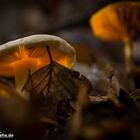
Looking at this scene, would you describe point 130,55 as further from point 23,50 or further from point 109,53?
point 23,50

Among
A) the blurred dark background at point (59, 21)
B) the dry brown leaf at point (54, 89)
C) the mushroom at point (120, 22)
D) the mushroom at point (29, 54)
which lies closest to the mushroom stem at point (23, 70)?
the mushroom at point (29, 54)

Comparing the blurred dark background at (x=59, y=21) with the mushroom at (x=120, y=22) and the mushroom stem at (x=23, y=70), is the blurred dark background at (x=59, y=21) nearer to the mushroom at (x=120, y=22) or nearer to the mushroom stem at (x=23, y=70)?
the mushroom at (x=120, y=22)

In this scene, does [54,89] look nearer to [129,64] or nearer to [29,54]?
[29,54]

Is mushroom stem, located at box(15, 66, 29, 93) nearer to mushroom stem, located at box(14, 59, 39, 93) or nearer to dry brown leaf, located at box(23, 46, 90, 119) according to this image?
mushroom stem, located at box(14, 59, 39, 93)

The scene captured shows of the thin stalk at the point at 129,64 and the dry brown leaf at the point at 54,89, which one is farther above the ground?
the dry brown leaf at the point at 54,89

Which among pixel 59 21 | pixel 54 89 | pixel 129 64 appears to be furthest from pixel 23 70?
pixel 59 21

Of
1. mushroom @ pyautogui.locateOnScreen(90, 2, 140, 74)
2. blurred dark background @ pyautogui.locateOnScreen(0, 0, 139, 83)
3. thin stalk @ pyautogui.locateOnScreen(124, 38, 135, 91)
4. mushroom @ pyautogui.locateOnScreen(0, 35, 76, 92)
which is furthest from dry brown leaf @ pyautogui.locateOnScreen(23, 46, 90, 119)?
blurred dark background @ pyautogui.locateOnScreen(0, 0, 139, 83)

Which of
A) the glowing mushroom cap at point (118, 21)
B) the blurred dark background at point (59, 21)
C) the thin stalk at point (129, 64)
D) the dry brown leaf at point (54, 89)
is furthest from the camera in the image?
the blurred dark background at point (59, 21)
